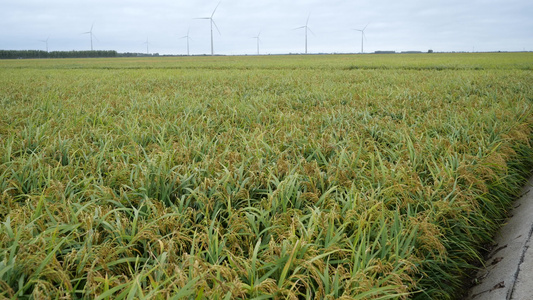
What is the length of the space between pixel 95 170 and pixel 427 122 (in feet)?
16.5

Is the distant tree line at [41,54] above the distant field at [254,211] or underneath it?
above

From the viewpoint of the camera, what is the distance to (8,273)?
1.82 metres

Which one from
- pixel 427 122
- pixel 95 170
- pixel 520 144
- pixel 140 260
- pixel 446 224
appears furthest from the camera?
pixel 427 122

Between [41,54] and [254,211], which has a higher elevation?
[41,54]

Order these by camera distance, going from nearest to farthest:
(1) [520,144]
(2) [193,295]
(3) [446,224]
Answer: (2) [193,295]
(3) [446,224]
(1) [520,144]

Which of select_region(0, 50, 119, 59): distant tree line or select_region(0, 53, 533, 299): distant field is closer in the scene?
select_region(0, 53, 533, 299): distant field

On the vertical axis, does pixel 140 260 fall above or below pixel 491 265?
above

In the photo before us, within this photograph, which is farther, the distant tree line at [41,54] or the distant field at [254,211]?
the distant tree line at [41,54]

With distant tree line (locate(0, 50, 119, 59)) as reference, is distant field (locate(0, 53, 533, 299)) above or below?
below

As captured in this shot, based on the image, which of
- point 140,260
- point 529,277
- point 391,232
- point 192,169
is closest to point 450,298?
point 529,277

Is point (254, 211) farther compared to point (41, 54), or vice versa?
point (41, 54)

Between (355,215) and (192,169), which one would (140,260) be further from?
(355,215)

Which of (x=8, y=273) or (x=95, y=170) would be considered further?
(x=95, y=170)

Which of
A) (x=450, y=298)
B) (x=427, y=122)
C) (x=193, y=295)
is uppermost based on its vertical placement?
(x=427, y=122)
